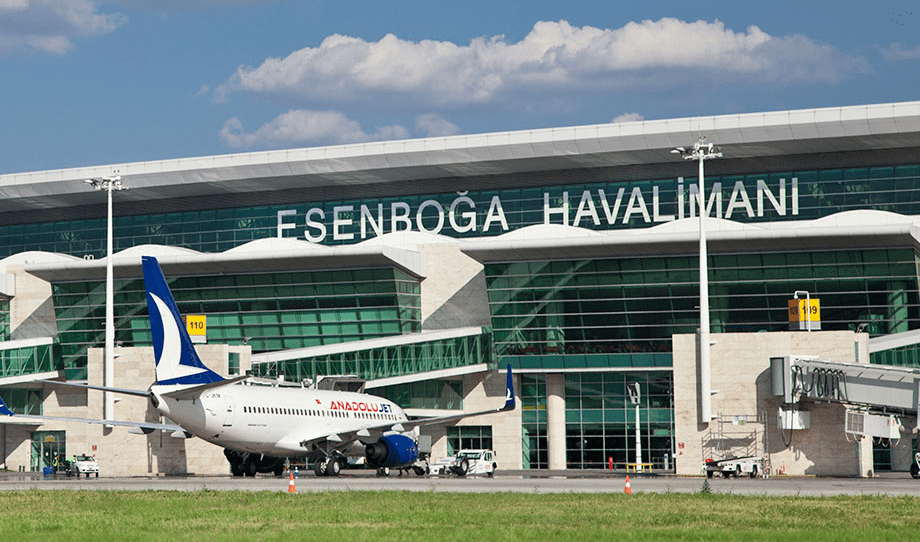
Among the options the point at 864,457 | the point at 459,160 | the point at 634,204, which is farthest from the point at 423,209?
the point at 864,457

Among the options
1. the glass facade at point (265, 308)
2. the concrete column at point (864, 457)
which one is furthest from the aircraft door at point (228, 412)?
the concrete column at point (864, 457)

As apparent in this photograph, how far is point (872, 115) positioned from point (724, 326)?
1679 cm

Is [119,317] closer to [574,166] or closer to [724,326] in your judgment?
[574,166]

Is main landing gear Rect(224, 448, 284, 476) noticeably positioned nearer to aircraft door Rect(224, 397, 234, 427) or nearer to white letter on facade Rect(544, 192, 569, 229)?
aircraft door Rect(224, 397, 234, 427)

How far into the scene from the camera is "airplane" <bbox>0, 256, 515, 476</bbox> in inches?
2140

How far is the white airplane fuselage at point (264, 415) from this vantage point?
5534 centimetres

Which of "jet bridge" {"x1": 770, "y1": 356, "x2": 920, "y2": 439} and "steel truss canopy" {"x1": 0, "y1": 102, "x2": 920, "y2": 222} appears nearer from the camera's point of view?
"jet bridge" {"x1": 770, "y1": 356, "x2": 920, "y2": 439}

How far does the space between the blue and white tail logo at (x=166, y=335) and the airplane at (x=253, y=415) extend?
1.7 inches

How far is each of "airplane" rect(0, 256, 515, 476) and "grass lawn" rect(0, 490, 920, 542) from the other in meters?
13.6

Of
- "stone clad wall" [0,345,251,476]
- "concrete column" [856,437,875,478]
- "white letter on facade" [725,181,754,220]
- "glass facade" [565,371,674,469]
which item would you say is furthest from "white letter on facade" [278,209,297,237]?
"concrete column" [856,437,875,478]

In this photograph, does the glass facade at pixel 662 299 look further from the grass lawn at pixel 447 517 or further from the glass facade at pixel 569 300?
the grass lawn at pixel 447 517

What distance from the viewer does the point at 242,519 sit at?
3162 centimetres

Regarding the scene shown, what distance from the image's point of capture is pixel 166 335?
178ft

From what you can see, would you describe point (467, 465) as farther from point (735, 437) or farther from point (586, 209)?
point (586, 209)
